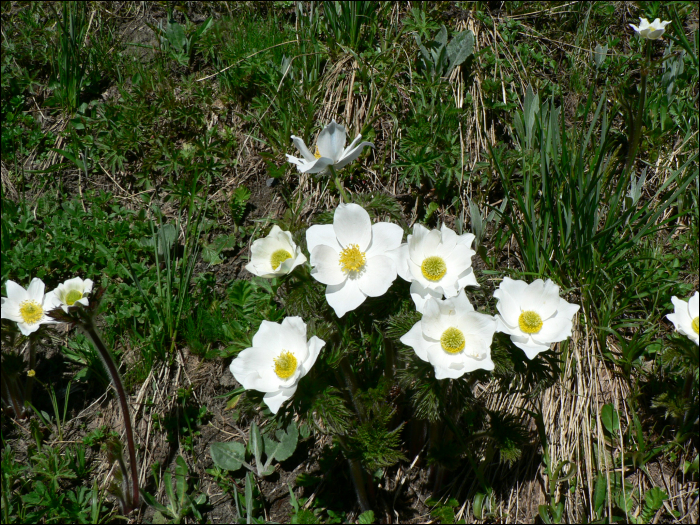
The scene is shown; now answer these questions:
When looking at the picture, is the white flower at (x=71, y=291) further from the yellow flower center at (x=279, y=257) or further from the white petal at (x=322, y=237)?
the white petal at (x=322, y=237)

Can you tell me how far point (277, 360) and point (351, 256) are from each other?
0.40m

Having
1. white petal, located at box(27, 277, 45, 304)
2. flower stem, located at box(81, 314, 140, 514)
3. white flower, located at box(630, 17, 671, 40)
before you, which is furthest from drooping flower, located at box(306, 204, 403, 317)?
white flower, located at box(630, 17, 671, 40)

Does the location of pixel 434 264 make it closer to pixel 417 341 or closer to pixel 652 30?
pixel 417 341

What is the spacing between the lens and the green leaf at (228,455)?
7.67 feet

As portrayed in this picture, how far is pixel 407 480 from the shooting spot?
7.62 feet

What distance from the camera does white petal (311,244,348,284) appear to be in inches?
69.1

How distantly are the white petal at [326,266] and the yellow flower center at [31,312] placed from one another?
132 cm

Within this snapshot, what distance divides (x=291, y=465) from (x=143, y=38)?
2.86m

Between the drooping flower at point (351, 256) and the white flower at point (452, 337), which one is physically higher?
the drooping flower at point (351, 256)

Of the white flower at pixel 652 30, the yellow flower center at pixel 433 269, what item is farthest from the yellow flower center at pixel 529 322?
the white flower at pixel 652 30

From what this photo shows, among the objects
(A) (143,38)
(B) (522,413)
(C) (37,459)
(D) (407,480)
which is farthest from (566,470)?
(A) (143,38)

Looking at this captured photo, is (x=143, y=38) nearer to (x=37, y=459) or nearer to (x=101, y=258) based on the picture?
(x=101, y=258)

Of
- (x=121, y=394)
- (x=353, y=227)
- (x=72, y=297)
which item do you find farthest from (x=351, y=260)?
(x=72, y=297)

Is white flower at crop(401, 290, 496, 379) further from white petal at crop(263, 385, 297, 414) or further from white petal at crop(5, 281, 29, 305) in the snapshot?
white petal at crop(5, 281, 29, 305)
